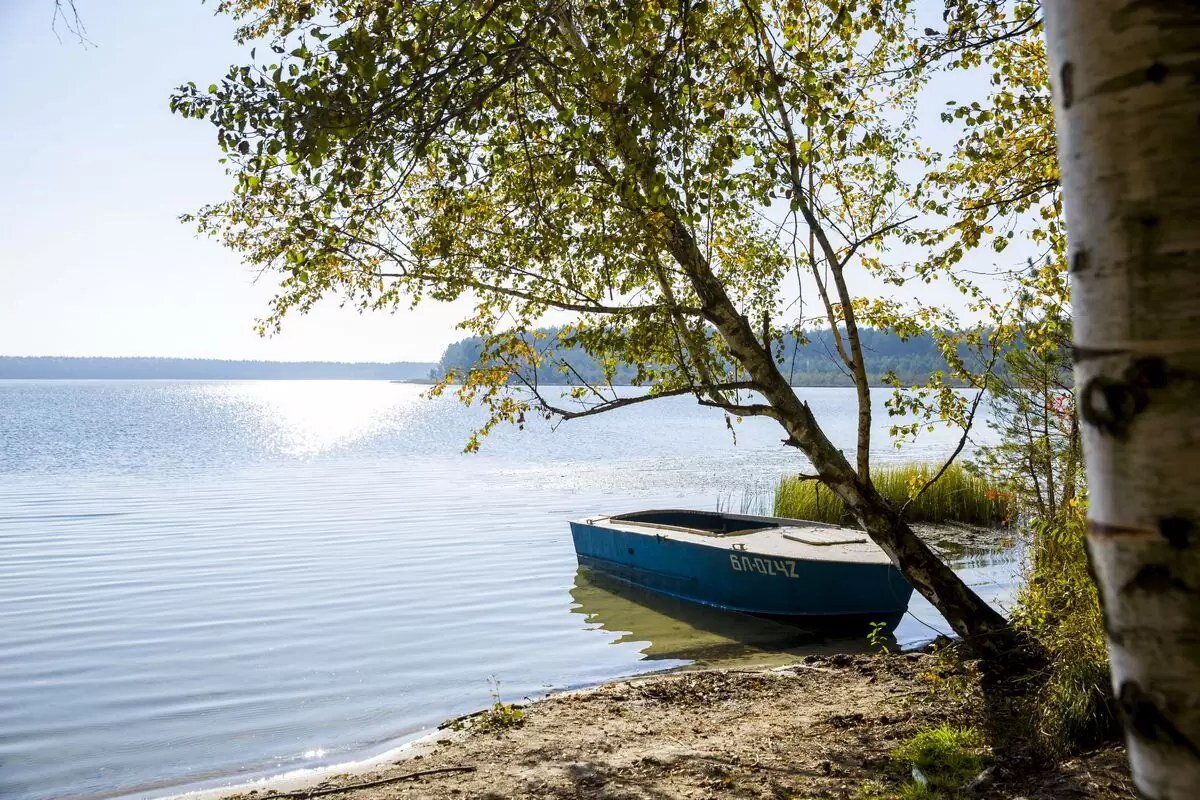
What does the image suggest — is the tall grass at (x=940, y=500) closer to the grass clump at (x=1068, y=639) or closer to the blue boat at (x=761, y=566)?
the blue boat at (x=761, y=566)

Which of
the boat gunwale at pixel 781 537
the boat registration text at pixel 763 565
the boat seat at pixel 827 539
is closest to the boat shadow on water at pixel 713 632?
the boat registration text at pixel 763 565

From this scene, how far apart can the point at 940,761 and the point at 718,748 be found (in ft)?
6.22

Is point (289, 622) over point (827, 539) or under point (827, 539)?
under

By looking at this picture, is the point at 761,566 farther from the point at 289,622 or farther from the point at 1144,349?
the point at 1144,349

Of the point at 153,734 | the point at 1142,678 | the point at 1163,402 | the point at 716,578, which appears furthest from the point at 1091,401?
the point at 716,578

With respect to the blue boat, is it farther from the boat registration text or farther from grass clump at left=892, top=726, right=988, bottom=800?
grass clump at left=892, top=726, right=988, bottom=800

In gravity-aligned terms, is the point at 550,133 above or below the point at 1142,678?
above

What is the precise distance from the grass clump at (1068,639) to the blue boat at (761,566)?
5.76 metres

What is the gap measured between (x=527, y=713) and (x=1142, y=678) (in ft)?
29.0

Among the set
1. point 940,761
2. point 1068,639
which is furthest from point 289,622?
point 1068,639

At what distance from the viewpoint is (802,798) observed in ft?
18.4

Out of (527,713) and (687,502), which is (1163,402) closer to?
(527,713)

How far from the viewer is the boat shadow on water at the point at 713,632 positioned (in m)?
13.4

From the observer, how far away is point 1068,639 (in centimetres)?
629
